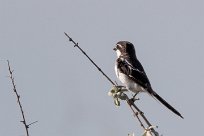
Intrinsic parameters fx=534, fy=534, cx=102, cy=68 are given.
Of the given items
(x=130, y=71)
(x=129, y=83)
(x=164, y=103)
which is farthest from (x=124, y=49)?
(x=164, y=103)

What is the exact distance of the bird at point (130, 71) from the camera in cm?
830

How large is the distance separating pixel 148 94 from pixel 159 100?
0.76 m

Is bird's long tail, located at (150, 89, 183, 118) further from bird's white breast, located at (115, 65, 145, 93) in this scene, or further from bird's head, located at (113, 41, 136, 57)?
bird's head, located at (113, 41, 136, 57)

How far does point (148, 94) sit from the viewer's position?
25.8 ft

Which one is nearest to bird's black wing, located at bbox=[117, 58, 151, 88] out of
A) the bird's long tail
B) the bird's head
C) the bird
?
the bird

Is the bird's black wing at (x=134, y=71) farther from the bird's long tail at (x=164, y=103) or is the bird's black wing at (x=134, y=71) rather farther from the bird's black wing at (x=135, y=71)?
the bird's long tail at (x=164, y=103)

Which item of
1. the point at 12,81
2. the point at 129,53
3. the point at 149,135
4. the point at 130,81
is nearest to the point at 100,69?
the point at 12,81

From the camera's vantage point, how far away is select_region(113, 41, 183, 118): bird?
8.30 m

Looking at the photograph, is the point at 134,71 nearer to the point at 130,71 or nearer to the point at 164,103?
the point at 130,71

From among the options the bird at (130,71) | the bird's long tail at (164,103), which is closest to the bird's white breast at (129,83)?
the bird at (130,71)

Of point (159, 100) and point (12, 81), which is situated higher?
point (159, 100)

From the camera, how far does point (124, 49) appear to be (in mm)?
9508

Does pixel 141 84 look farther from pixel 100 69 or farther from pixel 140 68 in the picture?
pixel 100 69

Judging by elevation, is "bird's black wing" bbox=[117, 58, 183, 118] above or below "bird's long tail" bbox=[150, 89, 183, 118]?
above
